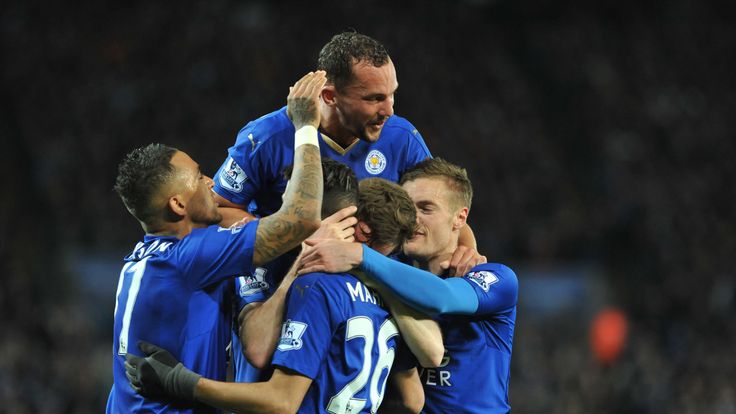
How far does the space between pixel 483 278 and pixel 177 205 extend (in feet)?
4.90

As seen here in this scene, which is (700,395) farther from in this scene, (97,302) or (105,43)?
(105,43)

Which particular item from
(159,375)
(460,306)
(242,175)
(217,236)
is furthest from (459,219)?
(159,375)

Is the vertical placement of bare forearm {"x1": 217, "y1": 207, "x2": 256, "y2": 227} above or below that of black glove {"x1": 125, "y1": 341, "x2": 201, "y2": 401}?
above

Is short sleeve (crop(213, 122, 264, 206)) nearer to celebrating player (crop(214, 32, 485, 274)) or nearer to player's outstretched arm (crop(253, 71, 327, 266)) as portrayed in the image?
celebrating player (crop(214, 32, 485, 274))

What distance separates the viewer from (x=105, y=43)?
19047 mm

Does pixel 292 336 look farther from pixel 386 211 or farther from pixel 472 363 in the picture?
pixel 472 363

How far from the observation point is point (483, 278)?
14.9 feet

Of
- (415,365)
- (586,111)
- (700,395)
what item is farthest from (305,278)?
(586,111)

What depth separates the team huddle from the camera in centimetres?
396

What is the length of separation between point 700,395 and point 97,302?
353 inches

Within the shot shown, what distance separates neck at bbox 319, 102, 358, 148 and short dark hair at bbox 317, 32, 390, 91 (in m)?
0.17

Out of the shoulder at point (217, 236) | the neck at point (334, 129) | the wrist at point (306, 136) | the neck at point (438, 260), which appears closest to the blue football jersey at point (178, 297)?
the shoulder at point (217, 236)

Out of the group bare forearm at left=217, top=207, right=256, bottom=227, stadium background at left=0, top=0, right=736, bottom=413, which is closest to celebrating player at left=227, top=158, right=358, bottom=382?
bare forearm at left=217, top=207, right=256, bottom=227

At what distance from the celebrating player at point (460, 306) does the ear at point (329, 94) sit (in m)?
0.59
